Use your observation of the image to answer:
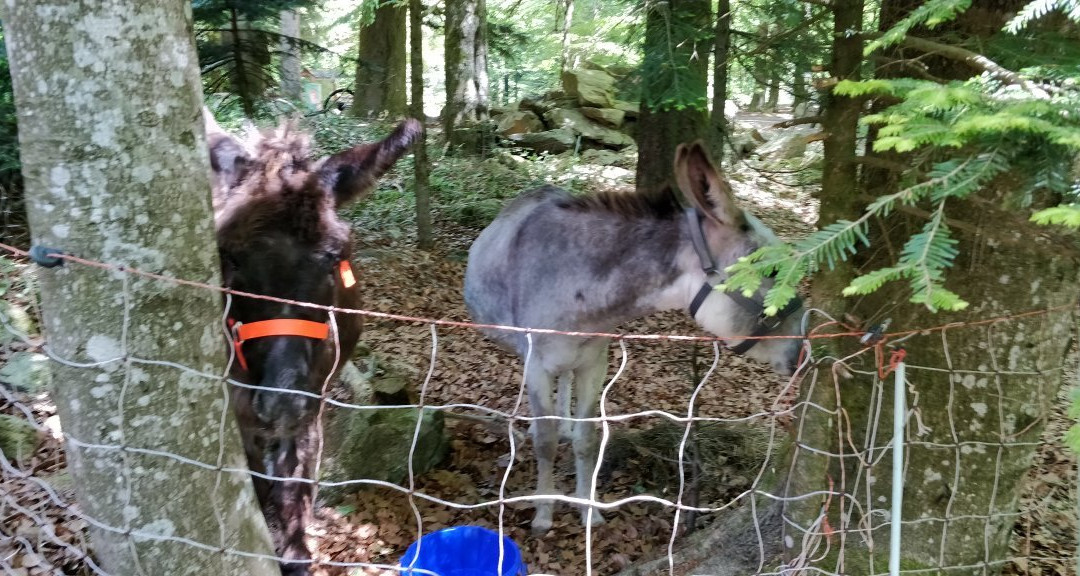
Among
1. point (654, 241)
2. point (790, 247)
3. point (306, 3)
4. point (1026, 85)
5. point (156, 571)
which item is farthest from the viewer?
point (306, 3)

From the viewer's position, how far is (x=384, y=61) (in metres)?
14.3

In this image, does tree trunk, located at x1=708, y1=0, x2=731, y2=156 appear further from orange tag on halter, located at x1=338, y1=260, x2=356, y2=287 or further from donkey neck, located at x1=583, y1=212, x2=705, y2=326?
orange tag on halter, located at x1=338, y1=260, x2=356, y2=287

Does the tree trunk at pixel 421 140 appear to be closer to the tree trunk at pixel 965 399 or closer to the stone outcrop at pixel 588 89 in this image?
the tree trunk at pixel 965 399

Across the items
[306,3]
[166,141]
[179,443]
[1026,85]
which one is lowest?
[179,443]

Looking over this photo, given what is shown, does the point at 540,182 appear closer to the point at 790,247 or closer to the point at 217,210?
the point at 217,210

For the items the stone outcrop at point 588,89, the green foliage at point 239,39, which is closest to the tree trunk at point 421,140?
the green foliage at point 239,39

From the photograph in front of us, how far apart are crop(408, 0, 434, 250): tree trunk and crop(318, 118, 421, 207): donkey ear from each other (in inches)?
178

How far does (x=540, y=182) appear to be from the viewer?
10758 mm

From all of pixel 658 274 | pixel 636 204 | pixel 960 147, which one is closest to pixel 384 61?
pixel 636 204

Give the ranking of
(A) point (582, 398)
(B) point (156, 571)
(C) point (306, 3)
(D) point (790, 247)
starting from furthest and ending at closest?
(C) point (306, 3) → (A) point (582, 398) → (B) point (156, 571) → (D) point (790, 247)

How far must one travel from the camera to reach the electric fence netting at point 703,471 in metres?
2.12

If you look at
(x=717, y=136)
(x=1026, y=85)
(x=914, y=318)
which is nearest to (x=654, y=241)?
(x=914, y=318)

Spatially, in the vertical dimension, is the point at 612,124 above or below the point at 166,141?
above

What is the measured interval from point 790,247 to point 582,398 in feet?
9.09
